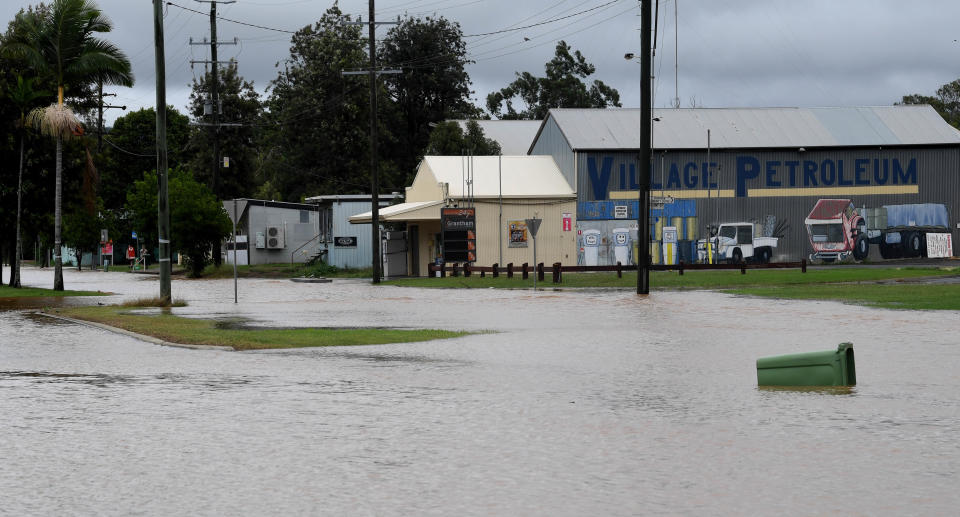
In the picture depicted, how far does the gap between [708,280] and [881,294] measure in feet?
35.9

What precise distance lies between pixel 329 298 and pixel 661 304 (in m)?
11.5

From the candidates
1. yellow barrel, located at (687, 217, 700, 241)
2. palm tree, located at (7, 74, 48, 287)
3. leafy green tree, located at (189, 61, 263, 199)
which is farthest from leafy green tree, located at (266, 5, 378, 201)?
palm tree, located at (7, 74, 48, 287)

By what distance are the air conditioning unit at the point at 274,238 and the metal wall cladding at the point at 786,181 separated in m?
24.9

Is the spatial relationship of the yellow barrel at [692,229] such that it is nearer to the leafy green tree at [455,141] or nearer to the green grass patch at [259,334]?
the leafy green tree at [455,141]

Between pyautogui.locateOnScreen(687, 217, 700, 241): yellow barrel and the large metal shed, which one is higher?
the large metal shed

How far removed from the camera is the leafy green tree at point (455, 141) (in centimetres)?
7556

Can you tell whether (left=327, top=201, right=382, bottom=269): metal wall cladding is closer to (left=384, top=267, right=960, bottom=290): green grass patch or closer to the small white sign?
(left=384, top=267, right=960, bottom=290): green grass patch

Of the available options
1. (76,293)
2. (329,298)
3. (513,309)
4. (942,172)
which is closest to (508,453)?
(513,309)

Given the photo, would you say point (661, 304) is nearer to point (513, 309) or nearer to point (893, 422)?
point (513, 309)

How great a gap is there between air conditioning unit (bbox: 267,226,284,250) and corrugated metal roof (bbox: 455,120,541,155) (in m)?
15.4

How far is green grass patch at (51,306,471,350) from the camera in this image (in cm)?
1930

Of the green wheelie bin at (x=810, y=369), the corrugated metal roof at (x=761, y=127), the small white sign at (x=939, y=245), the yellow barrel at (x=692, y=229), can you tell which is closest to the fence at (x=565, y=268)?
the yellow barrel at (x=692, y=229)

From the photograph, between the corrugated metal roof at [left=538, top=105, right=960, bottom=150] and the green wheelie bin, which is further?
the corrugated metal roof at [left=538, top=105, right=960, bottom=150]

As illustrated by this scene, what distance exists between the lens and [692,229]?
58.0 metres
